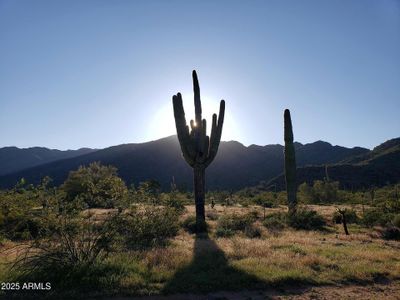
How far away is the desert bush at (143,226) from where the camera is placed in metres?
10.5

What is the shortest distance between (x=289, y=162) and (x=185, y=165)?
187 feet

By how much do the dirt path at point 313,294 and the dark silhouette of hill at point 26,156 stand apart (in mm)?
130721

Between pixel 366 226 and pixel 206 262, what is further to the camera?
pixel 366 226

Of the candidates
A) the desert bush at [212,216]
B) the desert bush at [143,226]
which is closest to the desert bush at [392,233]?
the desert bush at [212,216]

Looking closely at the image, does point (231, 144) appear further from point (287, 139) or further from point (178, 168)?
point (287, 139)

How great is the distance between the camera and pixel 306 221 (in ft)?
59.9

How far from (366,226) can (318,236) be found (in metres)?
4.55

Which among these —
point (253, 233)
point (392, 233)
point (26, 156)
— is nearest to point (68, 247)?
point (253, 233)

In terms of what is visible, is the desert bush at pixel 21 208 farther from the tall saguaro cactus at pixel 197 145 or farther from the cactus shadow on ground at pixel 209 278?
the tall saguaro cactus at pixel 197 145

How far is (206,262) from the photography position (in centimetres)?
945

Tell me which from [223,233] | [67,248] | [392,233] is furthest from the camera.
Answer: [223,233]

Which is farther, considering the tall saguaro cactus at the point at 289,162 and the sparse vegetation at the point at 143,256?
the tall saguaro cactus at the point at 289,162

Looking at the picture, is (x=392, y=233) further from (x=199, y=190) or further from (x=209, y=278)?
(x=209, y=278)

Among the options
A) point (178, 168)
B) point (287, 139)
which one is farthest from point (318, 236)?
point (178, 168)
